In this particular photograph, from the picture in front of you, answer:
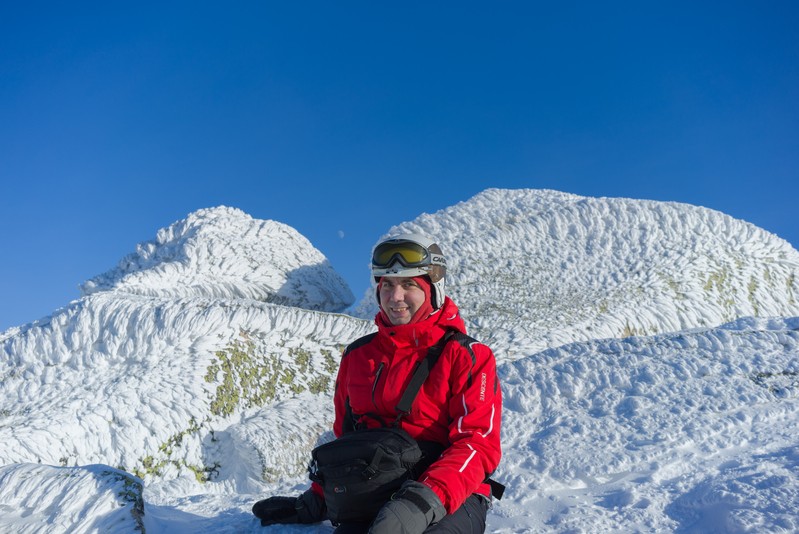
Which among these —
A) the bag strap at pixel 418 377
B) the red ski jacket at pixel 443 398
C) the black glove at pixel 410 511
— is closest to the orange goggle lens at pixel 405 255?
the red ski jacket at pixel 443 398

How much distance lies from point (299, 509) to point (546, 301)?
23.4 feet

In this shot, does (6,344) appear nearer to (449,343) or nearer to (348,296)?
(348,296)

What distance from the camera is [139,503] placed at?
4676 mm

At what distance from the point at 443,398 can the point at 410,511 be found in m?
0.91

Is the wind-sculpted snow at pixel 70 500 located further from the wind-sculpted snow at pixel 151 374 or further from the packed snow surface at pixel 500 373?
the wind-sculpted snow at pixel 151 374

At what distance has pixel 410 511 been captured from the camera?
3537mm

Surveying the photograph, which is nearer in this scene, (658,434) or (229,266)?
(658,434)

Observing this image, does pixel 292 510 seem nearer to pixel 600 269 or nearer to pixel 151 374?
pixel 151 374

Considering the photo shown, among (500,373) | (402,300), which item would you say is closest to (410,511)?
(402,300)

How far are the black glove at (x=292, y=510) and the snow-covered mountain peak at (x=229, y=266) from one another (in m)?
7.12

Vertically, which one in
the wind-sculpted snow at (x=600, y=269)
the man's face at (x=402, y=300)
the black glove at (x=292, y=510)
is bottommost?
the black glove at (x=292, y=510)

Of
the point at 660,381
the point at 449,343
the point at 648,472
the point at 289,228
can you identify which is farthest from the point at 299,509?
the point at 289,228

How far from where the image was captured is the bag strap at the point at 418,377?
417 cm

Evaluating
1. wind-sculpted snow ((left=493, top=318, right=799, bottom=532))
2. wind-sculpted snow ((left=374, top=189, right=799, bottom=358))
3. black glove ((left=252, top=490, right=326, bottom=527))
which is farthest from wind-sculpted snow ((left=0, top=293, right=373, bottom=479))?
wind-sculpted snow ((left=493, top=318, right=799, bottom=532))
